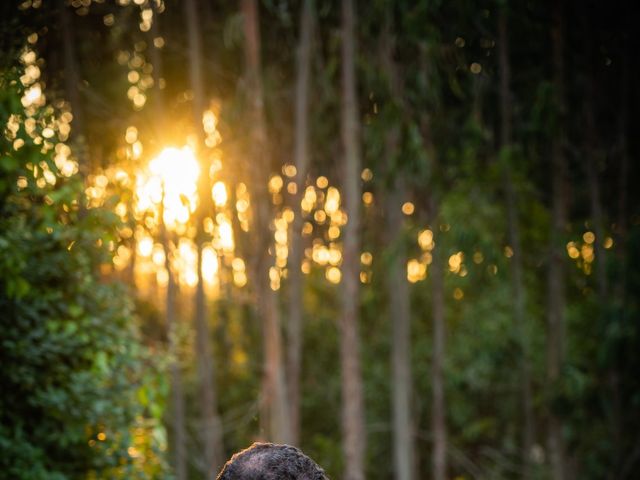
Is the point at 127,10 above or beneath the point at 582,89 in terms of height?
above

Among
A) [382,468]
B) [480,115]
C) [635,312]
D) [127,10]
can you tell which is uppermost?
[127,10]

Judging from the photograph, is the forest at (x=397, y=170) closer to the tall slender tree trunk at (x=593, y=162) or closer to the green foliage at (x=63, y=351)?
the tall slender tree trunk at (x=593, y=162)

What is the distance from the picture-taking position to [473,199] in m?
15.5

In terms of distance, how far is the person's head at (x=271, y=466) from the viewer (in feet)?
11.3

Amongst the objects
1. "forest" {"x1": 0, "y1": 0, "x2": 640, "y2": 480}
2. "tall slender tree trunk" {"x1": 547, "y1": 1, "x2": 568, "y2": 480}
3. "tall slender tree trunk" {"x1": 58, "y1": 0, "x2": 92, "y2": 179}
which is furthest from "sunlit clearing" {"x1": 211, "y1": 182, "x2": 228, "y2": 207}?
"tall slender tree trunk" {"x1": 547, "y1": 1, "x2": 568, "y2": 480}

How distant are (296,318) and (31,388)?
9.13 m

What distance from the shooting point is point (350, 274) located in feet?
44.4

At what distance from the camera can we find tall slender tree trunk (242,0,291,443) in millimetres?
13836

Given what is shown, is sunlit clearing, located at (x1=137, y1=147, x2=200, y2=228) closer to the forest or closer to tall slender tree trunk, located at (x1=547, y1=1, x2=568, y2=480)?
→ the forest

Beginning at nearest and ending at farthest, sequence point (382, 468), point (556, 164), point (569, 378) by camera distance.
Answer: point (569, 378) → point (556, 164) → point (382, 468)

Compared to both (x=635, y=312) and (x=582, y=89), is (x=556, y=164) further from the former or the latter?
(x=635, y=312)

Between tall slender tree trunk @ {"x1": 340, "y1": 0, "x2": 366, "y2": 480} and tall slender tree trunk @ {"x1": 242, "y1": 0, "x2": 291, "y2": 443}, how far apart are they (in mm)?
995

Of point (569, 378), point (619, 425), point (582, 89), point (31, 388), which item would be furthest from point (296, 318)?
point (31, 388)

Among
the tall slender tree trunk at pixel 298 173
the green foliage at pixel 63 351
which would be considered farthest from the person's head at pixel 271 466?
the tall slender tree trunk at pixel 298 173
